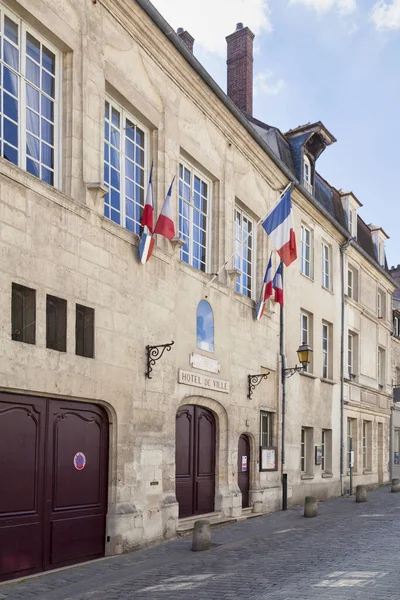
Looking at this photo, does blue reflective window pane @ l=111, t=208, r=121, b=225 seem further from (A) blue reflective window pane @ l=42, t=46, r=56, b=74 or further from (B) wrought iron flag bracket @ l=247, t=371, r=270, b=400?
(B) wrought iron flag bracket @ l=247, t=371, r=270, b=400

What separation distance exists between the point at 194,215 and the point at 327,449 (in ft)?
33.2

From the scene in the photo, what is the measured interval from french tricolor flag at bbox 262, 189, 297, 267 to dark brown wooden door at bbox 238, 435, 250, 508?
164 inches

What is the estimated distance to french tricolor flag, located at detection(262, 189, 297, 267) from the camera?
14867 mm

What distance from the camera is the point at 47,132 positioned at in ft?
32.8

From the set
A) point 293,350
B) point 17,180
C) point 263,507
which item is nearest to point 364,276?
point 293,350

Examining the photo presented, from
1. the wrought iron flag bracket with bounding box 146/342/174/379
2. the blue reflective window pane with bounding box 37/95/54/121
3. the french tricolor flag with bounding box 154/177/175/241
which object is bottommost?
the wrought iron flag bracket with bounding box 146/342/174/379

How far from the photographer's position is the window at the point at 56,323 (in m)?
9.57

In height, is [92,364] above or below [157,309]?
below

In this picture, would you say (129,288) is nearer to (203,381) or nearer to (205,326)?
(205,326)

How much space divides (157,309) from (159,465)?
262cm

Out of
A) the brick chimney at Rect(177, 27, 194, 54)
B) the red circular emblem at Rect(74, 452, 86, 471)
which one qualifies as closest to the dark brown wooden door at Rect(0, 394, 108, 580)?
the red circular emblem at Rect(74, 452, 86, 471)

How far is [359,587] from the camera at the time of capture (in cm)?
760

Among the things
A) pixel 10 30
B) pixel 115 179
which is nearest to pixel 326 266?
pixel 115 179

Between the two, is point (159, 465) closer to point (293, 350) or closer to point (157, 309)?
point (157, 309)
